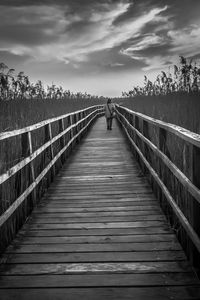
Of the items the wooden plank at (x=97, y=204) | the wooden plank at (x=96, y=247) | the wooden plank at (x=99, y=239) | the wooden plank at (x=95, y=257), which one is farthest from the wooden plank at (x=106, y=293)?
the wooden plank at (x=97, y=204)

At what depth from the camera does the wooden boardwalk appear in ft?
8.14

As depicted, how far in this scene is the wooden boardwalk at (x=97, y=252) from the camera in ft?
8.14

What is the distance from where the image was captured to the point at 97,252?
311 centimetres

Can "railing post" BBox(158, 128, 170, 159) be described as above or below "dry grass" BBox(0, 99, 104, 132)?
below

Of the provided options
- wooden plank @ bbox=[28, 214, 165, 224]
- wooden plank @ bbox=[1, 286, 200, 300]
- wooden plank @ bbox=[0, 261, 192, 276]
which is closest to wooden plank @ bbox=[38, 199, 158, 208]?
wooden plank @ bbox=[28, 214, 165, 224]

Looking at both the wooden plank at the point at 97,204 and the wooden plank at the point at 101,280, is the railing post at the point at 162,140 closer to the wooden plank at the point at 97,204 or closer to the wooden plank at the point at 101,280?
the wooden plank at the point at 97,204

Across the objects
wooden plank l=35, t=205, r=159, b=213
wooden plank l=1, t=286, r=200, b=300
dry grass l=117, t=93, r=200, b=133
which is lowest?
wooden plank l=1, t=286, r=200, b=300

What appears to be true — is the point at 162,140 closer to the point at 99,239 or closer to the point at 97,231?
the point at 97,231

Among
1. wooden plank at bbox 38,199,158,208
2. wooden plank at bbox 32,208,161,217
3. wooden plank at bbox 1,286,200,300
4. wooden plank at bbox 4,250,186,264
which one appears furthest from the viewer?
wooden plank at bbox 38,199,158,208

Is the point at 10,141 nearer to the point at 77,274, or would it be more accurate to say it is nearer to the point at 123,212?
the point at 123,212

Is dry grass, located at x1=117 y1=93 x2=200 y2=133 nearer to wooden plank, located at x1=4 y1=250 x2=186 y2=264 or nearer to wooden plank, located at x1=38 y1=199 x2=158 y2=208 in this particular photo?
wooden plank, located at x1=38 y1=199 x2=158 y2=208

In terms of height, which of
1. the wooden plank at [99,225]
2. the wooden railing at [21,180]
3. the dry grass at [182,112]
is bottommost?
the wooden plank at [99,225]

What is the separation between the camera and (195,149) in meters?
2.64

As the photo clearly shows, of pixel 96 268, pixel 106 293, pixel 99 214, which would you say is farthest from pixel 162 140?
pixel 106 293
